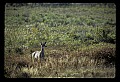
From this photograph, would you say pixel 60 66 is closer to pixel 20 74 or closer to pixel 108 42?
pixel 20 74

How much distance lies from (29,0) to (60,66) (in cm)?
249

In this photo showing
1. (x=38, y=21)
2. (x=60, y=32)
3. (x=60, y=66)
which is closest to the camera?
(x=60, y=66)

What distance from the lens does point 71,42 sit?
1299 centimetres

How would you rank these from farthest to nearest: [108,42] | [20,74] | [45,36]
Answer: [45,36] → [108,42] → [20,74]

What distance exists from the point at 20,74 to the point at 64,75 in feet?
4.48

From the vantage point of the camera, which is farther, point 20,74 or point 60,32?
point 60,32

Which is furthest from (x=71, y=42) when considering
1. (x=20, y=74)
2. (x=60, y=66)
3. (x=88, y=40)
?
(x=20, y=74)

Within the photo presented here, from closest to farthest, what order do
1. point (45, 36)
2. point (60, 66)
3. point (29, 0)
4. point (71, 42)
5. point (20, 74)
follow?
point (29, 0)
point (20, 74)
point (60, 66)
point (71, 42)
point (45, 36)
